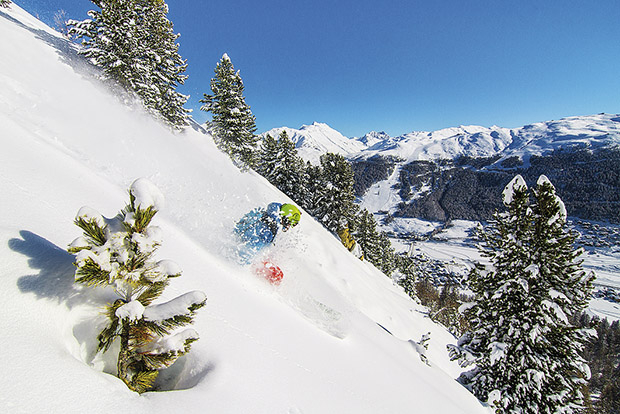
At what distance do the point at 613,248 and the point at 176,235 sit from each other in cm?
27744

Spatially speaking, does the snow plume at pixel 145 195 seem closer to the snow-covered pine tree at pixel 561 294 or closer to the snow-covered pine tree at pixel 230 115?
the snow-covered pine tree at pixel 561 294

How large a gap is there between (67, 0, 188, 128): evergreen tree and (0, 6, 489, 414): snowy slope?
4807 millimetres

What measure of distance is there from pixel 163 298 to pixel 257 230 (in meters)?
5.52

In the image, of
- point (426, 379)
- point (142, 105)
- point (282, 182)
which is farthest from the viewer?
point (282, 182)

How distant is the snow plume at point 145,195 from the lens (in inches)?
126

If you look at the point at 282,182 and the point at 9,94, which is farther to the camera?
the point at 282,182

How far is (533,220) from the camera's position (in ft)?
35.3

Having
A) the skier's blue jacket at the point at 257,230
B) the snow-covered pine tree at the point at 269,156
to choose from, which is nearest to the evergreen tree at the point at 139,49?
the snow-covered pine tree at the point at 269,156

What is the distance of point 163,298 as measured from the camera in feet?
16.0

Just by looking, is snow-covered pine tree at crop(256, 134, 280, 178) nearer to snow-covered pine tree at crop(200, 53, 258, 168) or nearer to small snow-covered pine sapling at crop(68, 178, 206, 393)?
snow-covered pine tree at crop(200, 53, 258, 168)

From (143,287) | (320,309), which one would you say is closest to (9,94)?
(143,287)

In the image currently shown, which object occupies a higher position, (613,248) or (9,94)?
(613,248)

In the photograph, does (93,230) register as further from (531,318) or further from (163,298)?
(531,318)

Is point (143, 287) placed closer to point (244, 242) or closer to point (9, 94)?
point (244, 242)
